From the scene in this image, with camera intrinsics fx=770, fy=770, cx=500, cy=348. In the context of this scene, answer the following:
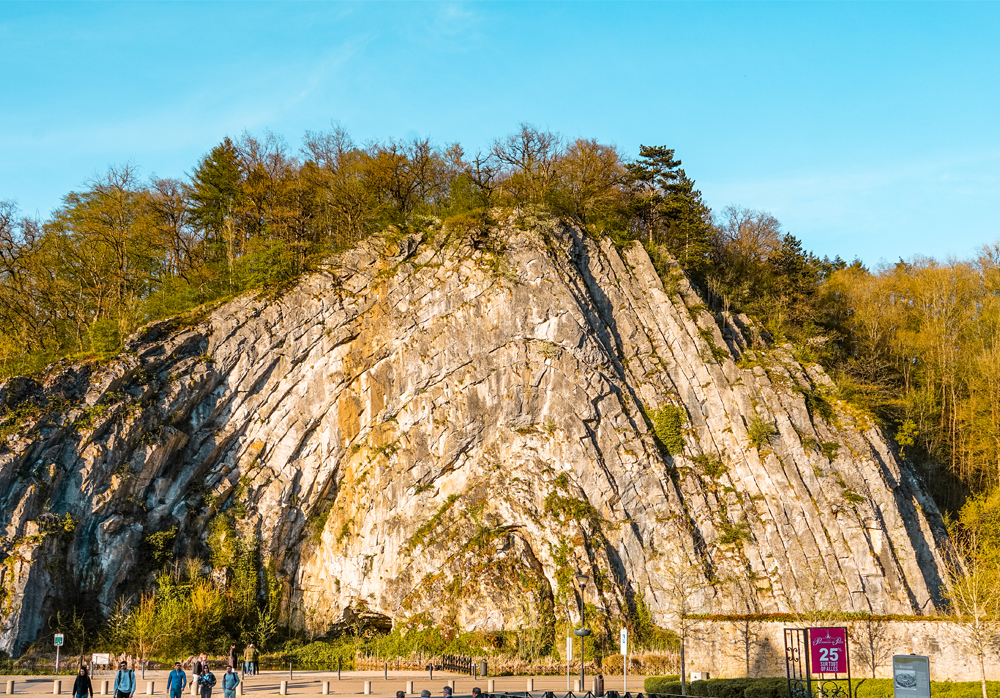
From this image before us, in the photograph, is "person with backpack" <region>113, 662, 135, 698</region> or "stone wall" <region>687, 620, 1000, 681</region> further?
"stone wall" <region>687, 620, 1000, 681</region>

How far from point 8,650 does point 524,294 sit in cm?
2796

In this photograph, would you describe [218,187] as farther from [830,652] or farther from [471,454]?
[830,652]

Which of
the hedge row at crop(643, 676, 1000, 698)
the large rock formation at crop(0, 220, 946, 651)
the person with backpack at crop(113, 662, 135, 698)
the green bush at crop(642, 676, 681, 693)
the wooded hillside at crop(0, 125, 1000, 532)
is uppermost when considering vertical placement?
the wooded hillside at crop(0, 125, 1000, 532)

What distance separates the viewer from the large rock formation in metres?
34.5

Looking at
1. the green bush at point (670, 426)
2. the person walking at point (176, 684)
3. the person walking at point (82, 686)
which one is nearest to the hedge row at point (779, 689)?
the person walking at point (176, 684)

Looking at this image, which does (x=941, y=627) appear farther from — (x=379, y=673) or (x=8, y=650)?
(x=8, y=650)

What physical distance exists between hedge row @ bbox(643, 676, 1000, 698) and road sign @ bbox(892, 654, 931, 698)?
4.39m

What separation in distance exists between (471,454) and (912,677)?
2407cm

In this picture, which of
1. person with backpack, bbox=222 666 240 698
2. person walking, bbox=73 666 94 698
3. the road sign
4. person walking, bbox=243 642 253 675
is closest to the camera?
the road sign

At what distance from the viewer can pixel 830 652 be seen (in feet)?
65.6

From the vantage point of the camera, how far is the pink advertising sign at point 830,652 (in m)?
19.9

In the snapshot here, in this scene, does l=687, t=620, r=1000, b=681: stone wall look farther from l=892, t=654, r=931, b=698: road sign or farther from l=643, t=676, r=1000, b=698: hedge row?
l=892, t=654, r=931, b=698: road sign

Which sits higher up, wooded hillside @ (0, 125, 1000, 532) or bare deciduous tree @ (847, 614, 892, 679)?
wooded hillside @ (0, 125, 1000, 532)

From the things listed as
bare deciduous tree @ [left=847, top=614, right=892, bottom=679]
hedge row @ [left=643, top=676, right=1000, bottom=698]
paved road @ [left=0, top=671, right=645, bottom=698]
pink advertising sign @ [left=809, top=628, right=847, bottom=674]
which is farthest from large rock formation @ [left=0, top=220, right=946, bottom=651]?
pink advertising sign @ [left=809, top=628, right=847, bottom=674]
